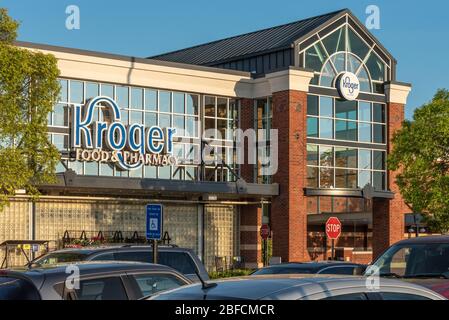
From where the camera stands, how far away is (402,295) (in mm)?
7066

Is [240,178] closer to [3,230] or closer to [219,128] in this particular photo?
[219,128]

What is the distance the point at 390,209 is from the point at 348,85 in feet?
21.6

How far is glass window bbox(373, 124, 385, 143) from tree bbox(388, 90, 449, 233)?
5.19m

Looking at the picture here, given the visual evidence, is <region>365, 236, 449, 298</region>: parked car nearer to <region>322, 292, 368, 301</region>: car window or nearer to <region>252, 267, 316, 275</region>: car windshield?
<region>252, 267, 316, 275</region>: car windshield

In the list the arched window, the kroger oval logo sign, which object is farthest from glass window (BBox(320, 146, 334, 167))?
the arched window

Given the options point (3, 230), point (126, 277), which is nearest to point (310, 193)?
point (3, 230)

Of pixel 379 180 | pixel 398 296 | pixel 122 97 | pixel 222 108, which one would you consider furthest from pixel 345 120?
pixel 398 296

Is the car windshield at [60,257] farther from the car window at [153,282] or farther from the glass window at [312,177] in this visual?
the glass window at [312,177]

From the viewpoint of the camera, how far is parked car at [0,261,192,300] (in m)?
8.59

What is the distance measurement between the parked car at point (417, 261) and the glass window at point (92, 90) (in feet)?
82.4

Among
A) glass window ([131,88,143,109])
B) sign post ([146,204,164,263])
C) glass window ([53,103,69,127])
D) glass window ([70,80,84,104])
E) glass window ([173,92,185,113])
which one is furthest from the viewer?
glass window ([173,92,185,113])

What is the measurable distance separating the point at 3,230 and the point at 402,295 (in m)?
30.0

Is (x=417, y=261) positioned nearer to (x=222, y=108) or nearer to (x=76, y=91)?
(x=76, y=91)

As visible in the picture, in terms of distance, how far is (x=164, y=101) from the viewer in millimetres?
40250
